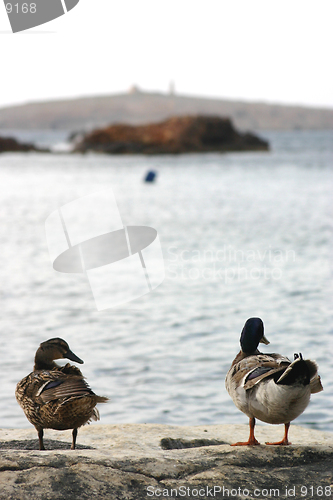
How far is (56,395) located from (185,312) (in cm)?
569

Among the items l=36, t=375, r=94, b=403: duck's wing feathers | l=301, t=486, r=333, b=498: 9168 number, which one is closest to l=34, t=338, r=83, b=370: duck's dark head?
l=36, t=375, r=94, b=403: duck's wing feathers

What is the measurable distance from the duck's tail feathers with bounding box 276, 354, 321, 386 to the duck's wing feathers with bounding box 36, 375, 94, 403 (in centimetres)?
99

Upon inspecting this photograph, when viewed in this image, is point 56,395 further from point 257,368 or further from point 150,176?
point 150,176

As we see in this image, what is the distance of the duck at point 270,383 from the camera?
2914 millimetres

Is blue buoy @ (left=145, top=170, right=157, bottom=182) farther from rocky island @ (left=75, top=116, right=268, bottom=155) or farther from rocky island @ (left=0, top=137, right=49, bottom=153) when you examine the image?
rocky island @ (left=0, top=137, right=49, bottom=153)

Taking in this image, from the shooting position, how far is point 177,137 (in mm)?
68375

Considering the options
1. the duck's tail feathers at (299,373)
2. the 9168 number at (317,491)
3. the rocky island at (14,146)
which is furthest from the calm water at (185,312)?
the rocky island at (14,146)

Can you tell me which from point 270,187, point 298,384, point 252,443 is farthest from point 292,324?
point 270,187

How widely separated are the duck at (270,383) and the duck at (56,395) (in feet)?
2.42

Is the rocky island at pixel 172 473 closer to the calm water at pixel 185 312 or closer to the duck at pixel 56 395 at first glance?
the duck at pixel 56 395

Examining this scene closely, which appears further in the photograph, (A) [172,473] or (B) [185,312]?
(B) [185,312]

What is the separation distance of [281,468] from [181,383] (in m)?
3.07

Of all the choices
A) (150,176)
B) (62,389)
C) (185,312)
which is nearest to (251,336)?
(62,389)

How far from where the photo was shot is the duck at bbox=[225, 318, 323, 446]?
2914mm
